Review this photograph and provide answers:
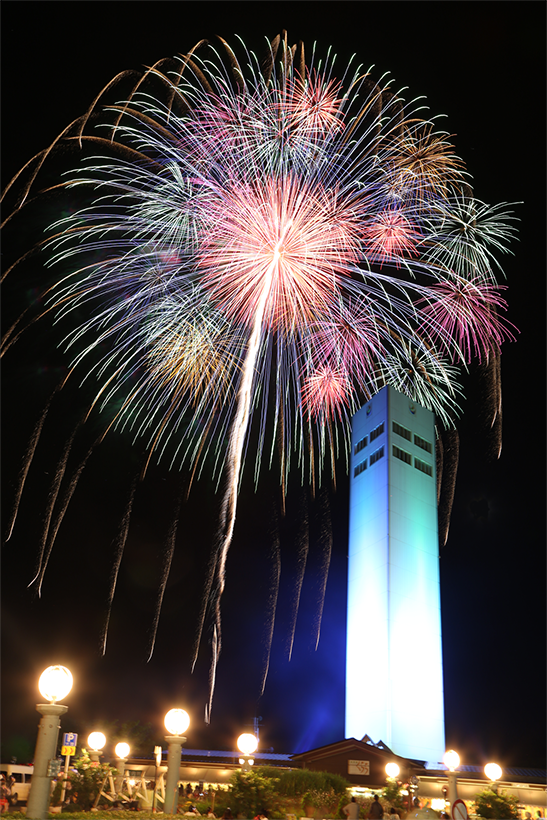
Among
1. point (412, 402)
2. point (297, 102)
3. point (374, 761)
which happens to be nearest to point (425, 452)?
point (412, 402)

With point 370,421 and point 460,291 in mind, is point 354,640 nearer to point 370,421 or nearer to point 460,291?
point 370,421

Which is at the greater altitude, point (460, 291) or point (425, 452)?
point (425, 452)

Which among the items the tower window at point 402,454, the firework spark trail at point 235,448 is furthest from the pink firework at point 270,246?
the tower window at point 402,454

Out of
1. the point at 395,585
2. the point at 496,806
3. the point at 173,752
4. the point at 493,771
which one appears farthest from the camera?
the point at 395,585

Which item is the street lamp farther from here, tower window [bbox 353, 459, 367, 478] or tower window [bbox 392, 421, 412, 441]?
tower window [bbox 392, 421, 412, 441]

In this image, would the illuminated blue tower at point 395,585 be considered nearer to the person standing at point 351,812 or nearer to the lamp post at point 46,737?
the person standing at point 351,812

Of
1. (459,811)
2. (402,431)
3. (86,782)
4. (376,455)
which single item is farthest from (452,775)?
(402,431)

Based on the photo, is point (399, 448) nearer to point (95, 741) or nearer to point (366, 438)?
point (366, 438)
